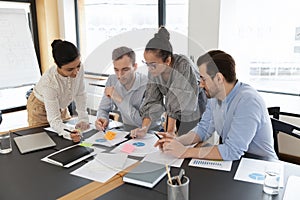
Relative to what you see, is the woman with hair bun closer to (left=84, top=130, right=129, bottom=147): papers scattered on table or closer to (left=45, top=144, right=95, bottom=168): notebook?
(left=84, top=130, right=129, bottom=147): papers scattered on table

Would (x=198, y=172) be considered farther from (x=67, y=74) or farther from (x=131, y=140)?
(x=67, y=74)

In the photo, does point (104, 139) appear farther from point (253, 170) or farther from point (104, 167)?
point (253, 170)

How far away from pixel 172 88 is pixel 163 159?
0.48m

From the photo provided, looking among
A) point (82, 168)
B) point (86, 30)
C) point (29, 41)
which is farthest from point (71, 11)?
point (82, 168)

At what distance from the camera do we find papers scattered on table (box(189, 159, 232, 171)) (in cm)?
122

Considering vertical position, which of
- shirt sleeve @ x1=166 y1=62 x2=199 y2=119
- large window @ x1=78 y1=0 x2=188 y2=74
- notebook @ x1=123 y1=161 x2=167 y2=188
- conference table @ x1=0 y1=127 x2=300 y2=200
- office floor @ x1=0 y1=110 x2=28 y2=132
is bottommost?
office floor @ x1=0 y1=110 x2=28 y2=132

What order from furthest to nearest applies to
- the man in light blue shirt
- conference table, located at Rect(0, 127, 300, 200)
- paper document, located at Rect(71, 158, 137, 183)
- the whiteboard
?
the whiteboard < the man in light blue shirt < paper document, located at Rect(71, 158, 137, 183) < conference table, located at Rect(0, 127, 300, 200)

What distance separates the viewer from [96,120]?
5.96 ft

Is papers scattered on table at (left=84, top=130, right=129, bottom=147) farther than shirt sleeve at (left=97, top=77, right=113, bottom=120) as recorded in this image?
No

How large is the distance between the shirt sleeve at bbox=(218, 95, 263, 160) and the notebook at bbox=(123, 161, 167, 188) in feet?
0.99

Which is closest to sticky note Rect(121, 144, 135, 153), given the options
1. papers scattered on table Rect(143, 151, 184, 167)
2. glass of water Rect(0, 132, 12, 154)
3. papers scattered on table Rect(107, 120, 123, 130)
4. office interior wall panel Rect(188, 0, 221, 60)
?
papers scattered on table Rect(143, 151, 184, 167)

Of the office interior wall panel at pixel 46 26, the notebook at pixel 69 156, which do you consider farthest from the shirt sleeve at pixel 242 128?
the office interior wall panel at pixel 46 26

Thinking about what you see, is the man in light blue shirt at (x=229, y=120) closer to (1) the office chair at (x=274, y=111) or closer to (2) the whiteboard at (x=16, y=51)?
(1) the office chair at (x=274, y=111)

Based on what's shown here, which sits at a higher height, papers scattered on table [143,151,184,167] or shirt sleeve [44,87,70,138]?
shirt sleeve [44,87,70,138]
